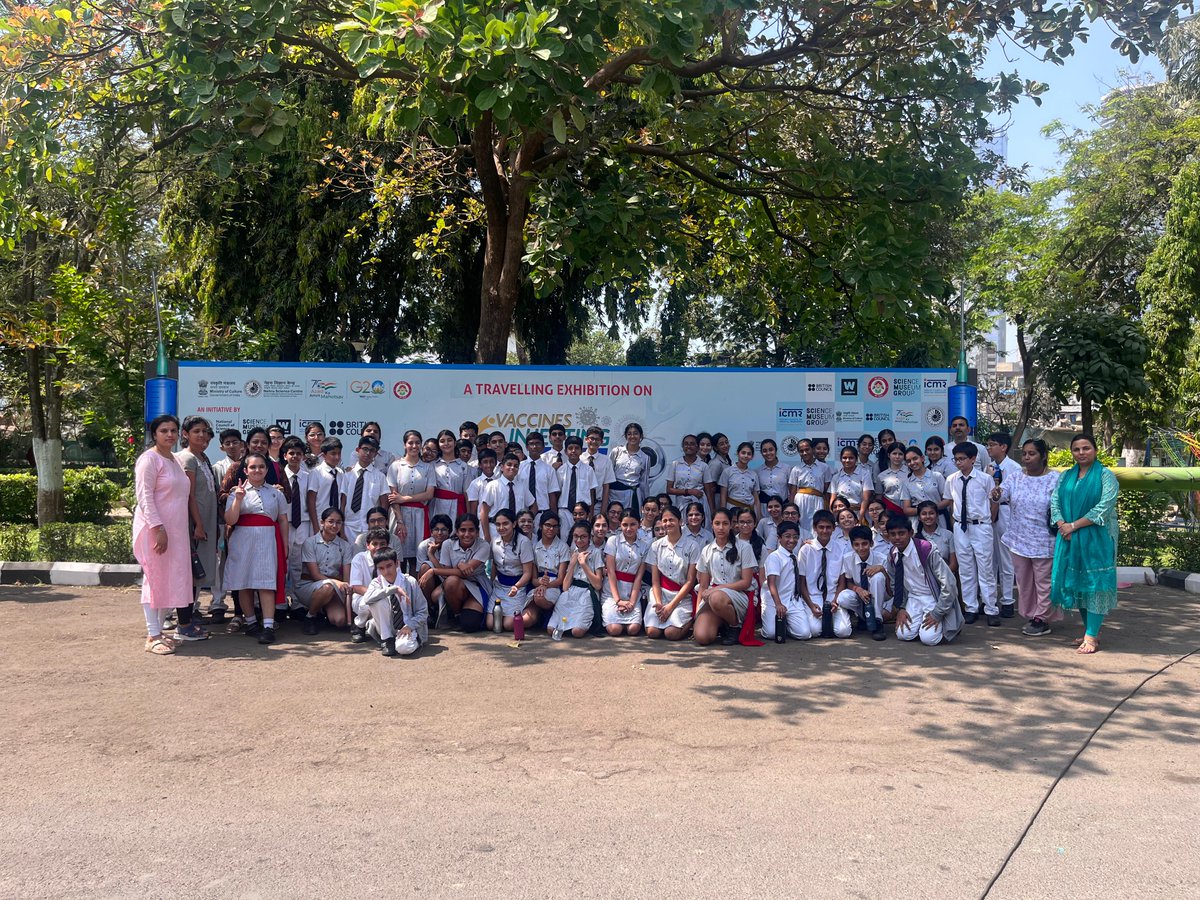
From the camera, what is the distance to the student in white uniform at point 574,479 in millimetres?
9422

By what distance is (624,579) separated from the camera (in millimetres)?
8250

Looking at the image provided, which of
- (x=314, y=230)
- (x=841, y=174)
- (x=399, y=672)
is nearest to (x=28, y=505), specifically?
(x=314, y=230)

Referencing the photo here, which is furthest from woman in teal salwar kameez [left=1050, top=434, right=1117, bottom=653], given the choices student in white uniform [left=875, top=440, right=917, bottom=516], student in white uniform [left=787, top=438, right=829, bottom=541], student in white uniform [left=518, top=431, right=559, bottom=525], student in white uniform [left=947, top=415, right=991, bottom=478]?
student in white uniform [left=518, top=431, right=559, bottom=525]

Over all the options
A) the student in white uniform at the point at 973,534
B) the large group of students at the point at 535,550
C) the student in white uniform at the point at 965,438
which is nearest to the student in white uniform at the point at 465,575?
the large group of students at the point at 535,550

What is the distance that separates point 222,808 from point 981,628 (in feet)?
21.2

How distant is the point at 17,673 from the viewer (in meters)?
6.68

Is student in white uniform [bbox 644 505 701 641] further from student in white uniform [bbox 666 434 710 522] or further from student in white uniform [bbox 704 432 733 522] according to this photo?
student in white uniform [bbox 704 432 733 522]

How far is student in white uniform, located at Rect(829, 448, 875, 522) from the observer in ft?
30.4

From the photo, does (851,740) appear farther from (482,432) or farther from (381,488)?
(482,432)

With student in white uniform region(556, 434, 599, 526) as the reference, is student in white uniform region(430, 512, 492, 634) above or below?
below

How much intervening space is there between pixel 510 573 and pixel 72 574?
528 centimetres

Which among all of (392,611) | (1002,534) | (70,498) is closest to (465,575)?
(392,611)

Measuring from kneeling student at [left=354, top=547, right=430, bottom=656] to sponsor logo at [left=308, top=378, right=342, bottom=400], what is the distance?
10.2ft

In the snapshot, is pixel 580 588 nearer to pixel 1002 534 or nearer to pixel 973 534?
pixel 973 534
